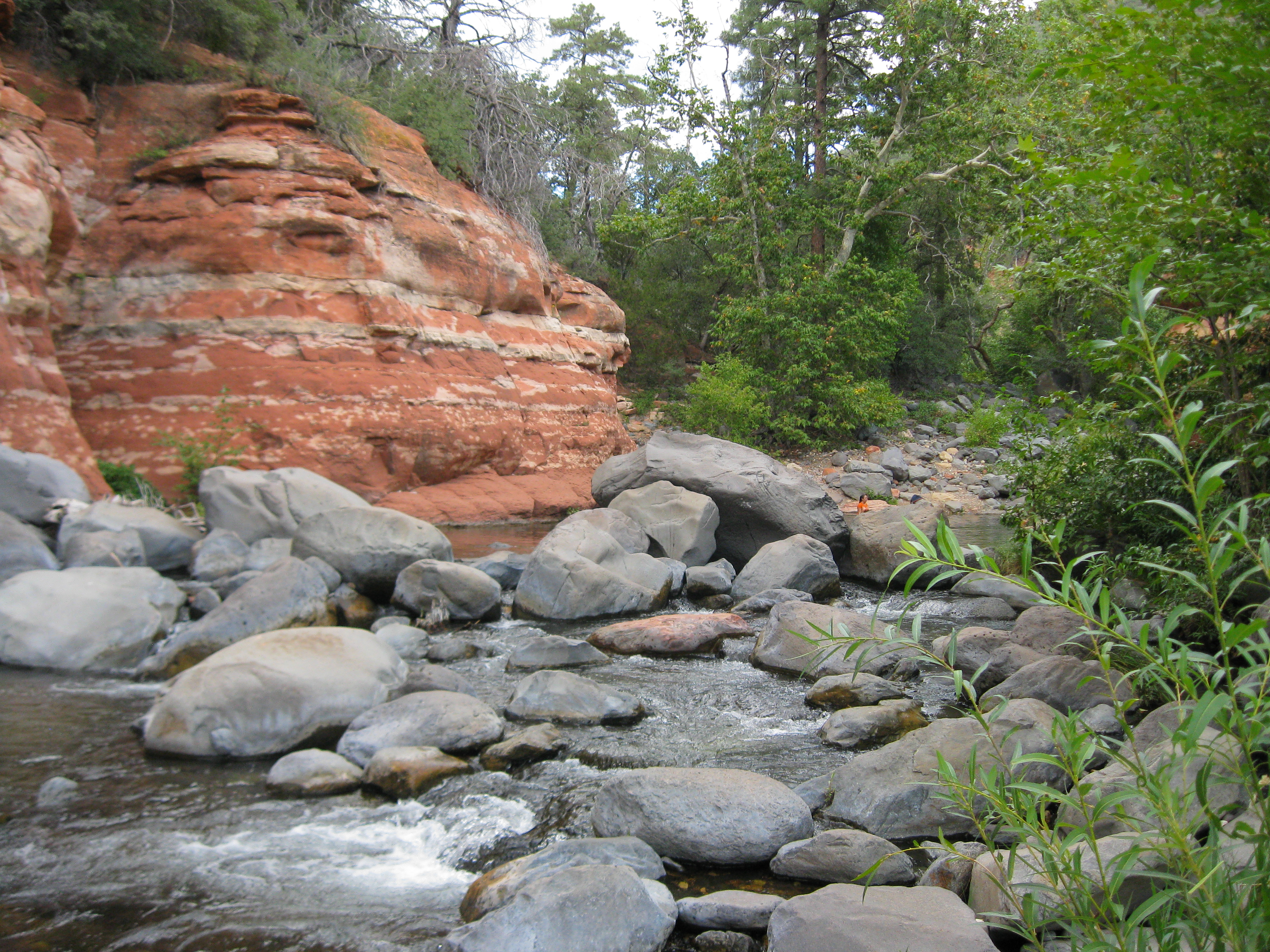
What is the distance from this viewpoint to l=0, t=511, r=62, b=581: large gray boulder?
7480 millimetres

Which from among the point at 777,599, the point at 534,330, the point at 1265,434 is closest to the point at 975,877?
the point at 1265,434

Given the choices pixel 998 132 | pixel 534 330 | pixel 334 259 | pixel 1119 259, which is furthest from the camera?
pixel 998 132

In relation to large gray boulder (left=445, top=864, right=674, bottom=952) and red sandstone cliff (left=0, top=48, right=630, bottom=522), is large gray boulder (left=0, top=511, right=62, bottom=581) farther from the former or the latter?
large gray boulder (left=445, top=864, right=674, bottom=952)

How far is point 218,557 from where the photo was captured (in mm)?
9086

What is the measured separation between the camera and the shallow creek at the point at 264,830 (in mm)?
3348

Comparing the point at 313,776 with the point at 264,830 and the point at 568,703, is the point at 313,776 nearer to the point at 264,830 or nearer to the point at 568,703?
the point at 264,830

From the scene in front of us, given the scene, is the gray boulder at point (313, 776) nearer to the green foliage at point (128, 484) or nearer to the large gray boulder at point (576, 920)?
the large gray boulder at point (576, 920)

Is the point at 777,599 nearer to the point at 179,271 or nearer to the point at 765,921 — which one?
the point at 765,921

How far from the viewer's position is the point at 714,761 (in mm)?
5121

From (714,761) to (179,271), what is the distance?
12.0m

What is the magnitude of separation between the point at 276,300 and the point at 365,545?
247 inches

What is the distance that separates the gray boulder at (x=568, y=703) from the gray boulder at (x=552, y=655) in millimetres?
969

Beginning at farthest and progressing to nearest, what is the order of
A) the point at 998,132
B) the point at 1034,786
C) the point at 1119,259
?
1. the point at 998,132
2. the point at 1119,259
3. the point at 1034,786

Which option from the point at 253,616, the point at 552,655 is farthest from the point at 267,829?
the point at 253,616
